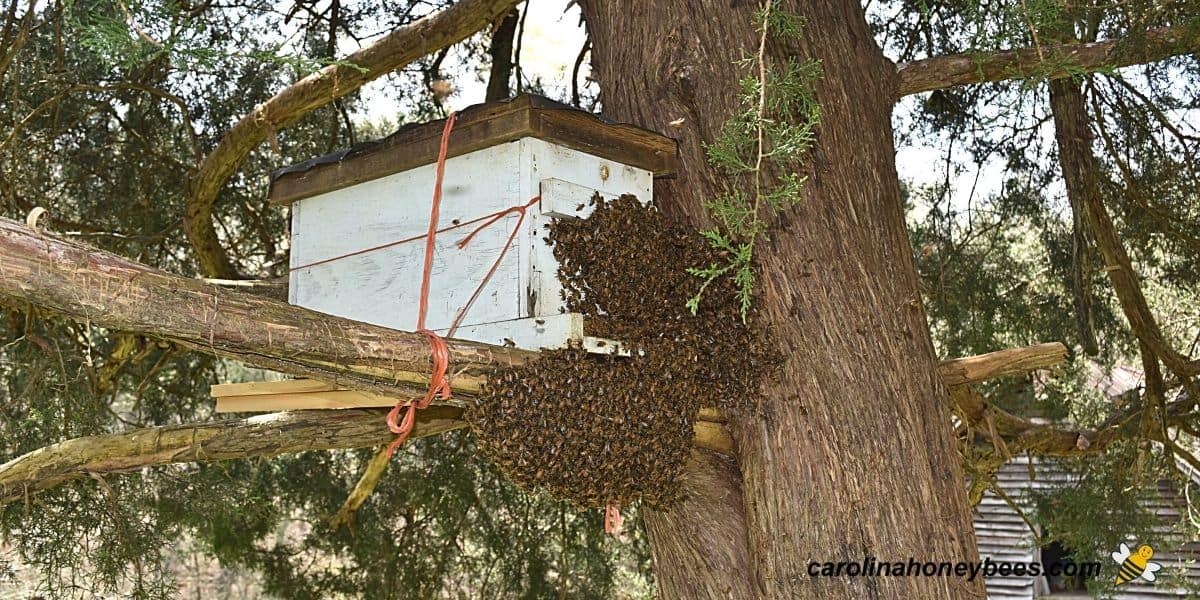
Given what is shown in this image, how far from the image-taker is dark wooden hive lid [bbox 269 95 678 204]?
285cm

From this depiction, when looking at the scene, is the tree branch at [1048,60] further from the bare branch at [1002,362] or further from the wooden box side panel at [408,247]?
the wooden box side panel at [408,247]

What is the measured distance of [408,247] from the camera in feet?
10.2

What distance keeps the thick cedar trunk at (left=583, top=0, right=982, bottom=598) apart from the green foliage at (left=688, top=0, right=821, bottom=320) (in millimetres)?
103

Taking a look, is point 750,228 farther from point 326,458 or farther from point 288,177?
point 326,458

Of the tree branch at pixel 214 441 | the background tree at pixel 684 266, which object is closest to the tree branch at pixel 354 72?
the background tree at pixel 684 266

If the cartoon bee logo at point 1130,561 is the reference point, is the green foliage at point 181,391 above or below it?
above

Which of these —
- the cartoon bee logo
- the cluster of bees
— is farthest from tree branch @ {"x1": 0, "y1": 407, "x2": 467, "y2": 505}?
the cartoon bee logo

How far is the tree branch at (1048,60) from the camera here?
Answer: 3.48m

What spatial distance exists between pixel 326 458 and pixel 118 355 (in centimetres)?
210

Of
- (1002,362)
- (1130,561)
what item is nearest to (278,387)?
(1002,362)

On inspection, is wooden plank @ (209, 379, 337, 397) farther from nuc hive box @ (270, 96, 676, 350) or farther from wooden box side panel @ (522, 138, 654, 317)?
wooden box side panel @ (522, 138, 654, 317)

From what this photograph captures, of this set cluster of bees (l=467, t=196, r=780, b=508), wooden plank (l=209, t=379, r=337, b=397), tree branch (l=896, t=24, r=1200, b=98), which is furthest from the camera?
tree branch (l=896, t=24, r=1200, b=98)

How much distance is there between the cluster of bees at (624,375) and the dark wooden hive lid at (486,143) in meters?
0.19

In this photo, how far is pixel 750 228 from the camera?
127 inches
